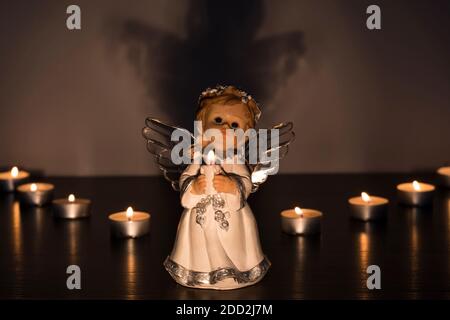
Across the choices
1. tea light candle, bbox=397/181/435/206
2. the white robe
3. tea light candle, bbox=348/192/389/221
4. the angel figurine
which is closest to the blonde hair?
the angel figurine

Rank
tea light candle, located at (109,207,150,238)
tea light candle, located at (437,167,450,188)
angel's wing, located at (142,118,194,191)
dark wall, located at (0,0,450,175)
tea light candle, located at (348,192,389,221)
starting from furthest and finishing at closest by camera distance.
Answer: dark wall, located at (0,0,450,175) < tea light candle, located at (437,167,450,188) < tea light candle, located at (348,192,389,221) < tea light candle, located at (109,207,150,238) < angel's wing, located at (142,118,194,191)

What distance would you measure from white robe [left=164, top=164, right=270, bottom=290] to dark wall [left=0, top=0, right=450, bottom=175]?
100cm

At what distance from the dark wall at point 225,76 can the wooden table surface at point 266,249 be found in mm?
190

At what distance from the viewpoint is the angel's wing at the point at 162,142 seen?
1.70 metres

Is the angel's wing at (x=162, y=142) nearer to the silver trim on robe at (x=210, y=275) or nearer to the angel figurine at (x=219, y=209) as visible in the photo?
the angel figurine at (x=219, y=209)

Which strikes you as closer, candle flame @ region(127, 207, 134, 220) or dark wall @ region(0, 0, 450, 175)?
candle flame @ region(127, 207, 134, 220)

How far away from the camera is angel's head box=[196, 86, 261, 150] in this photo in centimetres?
162

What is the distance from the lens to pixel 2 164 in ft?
8.79

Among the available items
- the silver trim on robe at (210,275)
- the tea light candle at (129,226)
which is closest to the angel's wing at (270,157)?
the silver trim on robe at (210,275)

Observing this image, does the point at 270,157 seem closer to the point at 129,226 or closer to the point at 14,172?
the point at 129,226

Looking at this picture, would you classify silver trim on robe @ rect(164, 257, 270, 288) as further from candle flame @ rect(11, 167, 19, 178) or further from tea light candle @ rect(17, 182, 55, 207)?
candle flame @ rect(11, 167, 19, 178)

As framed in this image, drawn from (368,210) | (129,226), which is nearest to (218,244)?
(129,226)

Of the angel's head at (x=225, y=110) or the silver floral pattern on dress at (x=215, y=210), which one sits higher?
the angel's head at (x=225, y=110)
